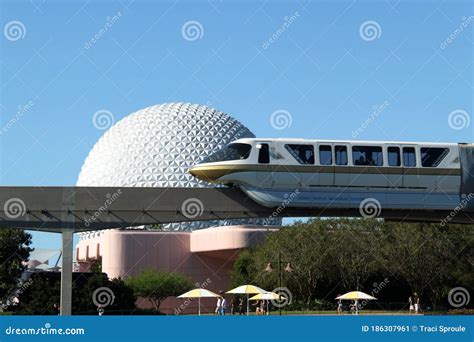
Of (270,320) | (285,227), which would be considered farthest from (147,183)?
(270,320)

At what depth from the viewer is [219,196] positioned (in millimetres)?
37219

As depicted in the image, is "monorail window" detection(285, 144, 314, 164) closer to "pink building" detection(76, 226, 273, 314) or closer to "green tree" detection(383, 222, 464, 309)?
"green tree" detection(383, 222, 464, 309)

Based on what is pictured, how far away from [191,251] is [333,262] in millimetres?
21184

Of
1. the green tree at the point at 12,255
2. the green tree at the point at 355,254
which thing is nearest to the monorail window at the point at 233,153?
the green tree at the point at 355,254

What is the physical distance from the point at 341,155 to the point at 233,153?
4822mm

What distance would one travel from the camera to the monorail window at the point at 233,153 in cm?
3525

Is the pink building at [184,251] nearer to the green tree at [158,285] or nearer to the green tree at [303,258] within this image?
the green tree at [158,285]

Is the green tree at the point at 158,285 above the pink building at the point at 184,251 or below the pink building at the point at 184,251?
below

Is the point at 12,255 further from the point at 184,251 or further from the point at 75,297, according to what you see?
the point at 75,297

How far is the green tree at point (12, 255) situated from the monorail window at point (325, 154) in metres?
38.2

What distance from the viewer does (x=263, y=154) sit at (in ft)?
115

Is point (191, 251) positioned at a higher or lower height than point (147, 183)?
lower

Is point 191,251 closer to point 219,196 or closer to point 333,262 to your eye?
point 333,262

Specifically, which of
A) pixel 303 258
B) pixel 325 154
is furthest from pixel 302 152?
pixel 303 258
